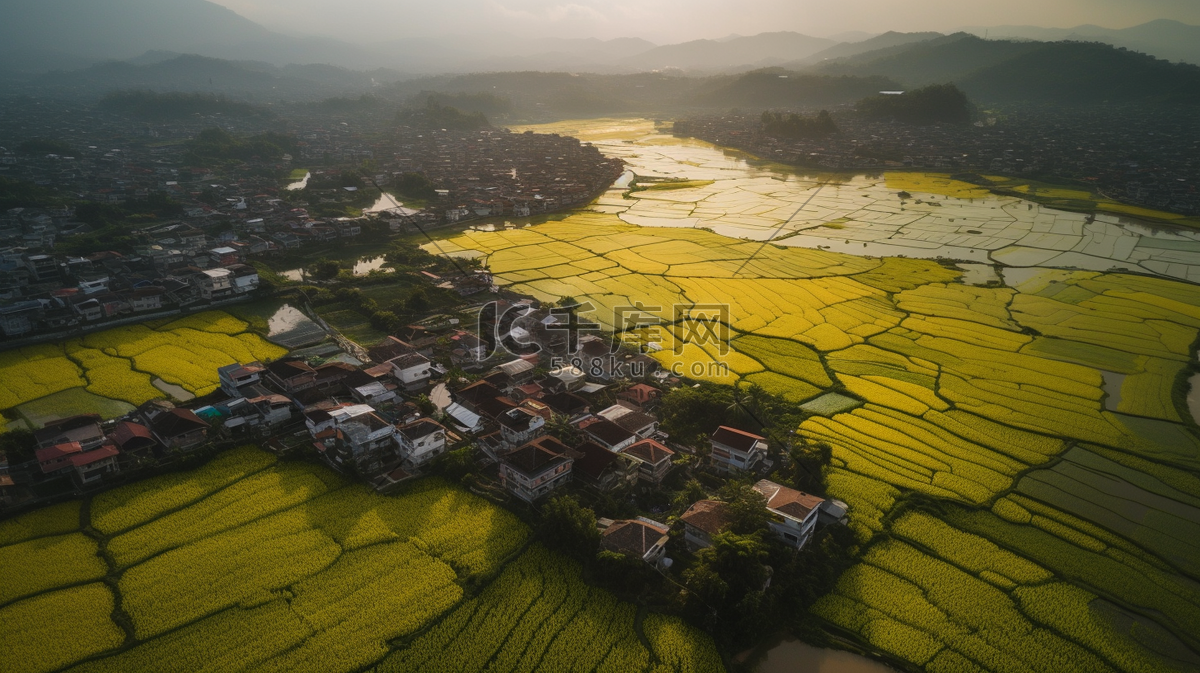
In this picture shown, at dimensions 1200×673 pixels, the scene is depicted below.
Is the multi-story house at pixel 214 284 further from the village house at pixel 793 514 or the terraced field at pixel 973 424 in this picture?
the village house at pixel 793 514

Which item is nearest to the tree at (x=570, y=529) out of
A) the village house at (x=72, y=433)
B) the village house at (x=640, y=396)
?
the village house at (x=640, y=396)

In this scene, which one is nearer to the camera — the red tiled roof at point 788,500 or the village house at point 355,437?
the red tiled roof at point 788,500

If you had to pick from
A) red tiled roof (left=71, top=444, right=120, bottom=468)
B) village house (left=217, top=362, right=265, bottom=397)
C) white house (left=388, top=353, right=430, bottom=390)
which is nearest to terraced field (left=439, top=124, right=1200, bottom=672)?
white house (left=388, top=353, right=430, bottom=390)

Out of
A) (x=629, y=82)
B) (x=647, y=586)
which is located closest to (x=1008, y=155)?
(x=647, y=586)

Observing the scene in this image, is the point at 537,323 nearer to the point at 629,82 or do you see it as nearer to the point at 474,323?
the point at 474,323

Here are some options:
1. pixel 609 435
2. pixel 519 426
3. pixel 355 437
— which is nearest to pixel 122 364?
pixel 355 437

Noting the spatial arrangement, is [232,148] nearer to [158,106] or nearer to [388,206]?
[388,206]
